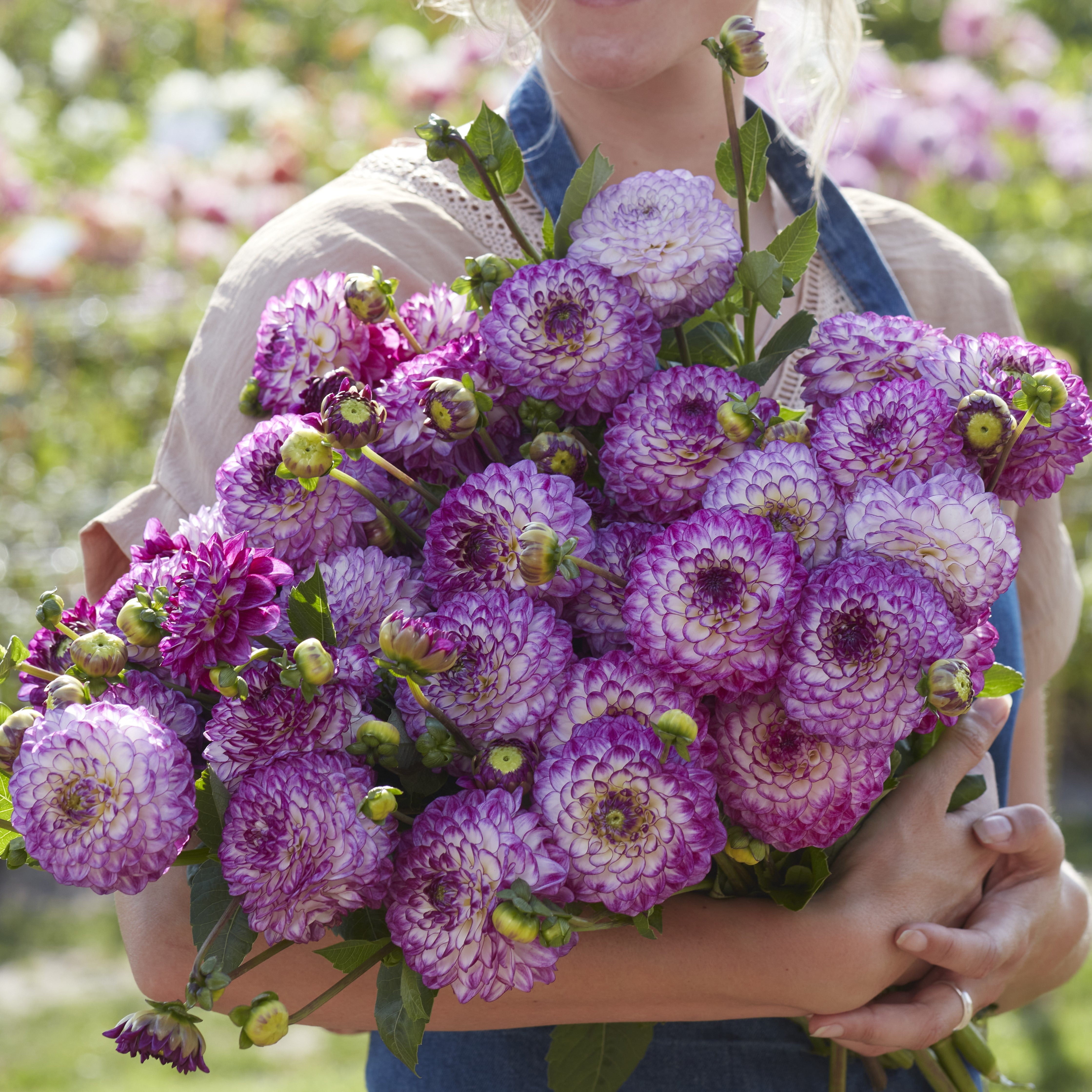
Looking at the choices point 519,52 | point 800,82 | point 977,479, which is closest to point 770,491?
point 977,479

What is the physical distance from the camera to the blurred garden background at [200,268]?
10.1 feet

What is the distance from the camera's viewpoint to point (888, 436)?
766 mm

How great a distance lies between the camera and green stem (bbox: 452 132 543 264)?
83 cm

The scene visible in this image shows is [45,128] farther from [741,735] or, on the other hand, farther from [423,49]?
[741,735]

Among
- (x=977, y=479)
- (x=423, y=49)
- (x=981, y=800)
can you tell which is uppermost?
(x=977, y=479)

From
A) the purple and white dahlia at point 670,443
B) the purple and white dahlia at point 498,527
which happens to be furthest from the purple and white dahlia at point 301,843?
the purple and white dahlia at point 670,443

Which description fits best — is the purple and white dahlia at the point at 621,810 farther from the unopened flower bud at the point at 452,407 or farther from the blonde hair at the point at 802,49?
the blonde hair at the point at 802,49

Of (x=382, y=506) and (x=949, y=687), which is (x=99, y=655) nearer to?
(x=382, y=506)

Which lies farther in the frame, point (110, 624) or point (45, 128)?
point (45, 128)

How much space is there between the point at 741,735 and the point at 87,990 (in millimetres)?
2974

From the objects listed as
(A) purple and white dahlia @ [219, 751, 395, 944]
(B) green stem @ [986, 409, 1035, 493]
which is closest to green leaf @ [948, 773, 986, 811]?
(B) green stem @ [986, 409, 1035, 493]

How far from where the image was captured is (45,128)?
4945mm

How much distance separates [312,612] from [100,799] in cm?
16

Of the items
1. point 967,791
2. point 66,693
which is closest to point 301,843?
point 66,693
